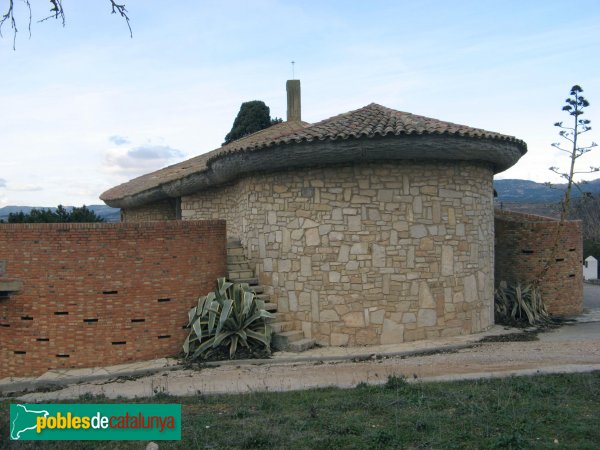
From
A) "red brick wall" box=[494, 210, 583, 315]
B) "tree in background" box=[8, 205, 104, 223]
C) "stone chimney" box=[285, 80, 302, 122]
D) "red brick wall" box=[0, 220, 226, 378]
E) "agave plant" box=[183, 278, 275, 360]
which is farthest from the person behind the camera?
"tree in background" box=[8, 205, 104, 223]

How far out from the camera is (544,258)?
12.3 meters

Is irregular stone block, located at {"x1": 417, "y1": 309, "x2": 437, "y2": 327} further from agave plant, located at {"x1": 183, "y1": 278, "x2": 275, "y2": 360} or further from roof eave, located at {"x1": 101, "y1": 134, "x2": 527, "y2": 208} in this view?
roof eave, located at {"x1": 101, "y1": 134, "x2": 527, "y2": 208}

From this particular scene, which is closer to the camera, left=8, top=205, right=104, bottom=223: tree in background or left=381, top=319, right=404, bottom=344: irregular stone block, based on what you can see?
left=381, top=319, right=404, bottom=344: irregular stone block

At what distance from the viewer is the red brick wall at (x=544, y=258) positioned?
12352 millimetres

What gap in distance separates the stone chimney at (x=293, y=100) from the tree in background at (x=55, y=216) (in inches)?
299

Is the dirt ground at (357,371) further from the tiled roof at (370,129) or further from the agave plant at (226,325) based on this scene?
the tiled roof at (370,129)

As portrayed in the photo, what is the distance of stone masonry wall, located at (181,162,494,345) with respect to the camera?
9.16 meters

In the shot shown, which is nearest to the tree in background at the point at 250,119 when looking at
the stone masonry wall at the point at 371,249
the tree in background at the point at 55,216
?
the tree in background at the point at 55,216

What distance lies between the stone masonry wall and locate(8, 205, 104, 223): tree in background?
945 cm

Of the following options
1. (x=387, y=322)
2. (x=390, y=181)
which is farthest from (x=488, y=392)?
(x=390, y=181)

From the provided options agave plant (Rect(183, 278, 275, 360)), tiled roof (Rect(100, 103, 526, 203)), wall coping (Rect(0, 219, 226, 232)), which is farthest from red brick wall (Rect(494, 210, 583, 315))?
wall coping (Rect(0, 219, 226, 232))

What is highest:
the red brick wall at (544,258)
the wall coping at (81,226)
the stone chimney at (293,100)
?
the stone chimney at (293,100)

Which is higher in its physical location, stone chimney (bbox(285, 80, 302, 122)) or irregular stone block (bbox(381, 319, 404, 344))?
stone chimney (bbox(285, 80, 302, 122))

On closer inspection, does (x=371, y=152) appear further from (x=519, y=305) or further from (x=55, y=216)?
(x=55, y=216)
